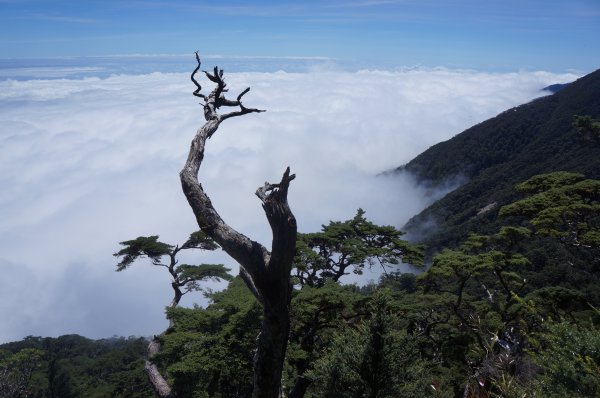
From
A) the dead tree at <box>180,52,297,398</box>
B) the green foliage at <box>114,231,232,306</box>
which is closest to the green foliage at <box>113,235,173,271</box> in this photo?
the green foliage at <box>114,231,232,306</box>

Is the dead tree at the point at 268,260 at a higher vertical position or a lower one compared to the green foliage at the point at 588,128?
lower

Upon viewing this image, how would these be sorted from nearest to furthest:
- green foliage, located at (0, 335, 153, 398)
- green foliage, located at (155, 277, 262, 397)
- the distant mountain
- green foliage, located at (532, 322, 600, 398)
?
green foliage, located at (532, 322, 600, 398)
green foliage, located at (155, 277, 262, 397)
green foliage, located at (0, 335, 153, 398)
the distant mountain

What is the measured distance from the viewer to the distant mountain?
84013 mm

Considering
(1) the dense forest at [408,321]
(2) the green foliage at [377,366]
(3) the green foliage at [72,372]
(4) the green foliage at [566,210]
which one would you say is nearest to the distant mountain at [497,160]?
(1) the dense forest at [408,321]

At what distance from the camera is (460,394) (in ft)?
48.8

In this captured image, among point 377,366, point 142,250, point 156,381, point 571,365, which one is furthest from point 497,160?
point 571,365

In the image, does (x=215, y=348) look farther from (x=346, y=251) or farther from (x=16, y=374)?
(x=16, y=374)

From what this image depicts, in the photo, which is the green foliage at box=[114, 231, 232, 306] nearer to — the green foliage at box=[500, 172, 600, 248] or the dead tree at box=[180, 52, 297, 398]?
the green foliage at box=[500, 172, 600, 248]

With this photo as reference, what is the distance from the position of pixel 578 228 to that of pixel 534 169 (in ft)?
299

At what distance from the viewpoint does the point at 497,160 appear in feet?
420

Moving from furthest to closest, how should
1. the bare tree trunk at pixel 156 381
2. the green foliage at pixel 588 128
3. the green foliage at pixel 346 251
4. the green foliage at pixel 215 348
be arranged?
the green foliage at pixel 588 128
the green foliage at pixel 346 251
the bare tree trunk at pixel 156 381
the green foliage at pixel 215 348

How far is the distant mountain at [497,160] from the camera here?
8401 centimetres

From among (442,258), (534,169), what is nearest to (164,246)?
(442,258)

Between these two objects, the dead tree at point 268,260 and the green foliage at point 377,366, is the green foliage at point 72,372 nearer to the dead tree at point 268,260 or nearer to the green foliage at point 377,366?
the green foliage at point 377,366
